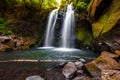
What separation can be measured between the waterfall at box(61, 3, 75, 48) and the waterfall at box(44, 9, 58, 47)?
1.06 metres

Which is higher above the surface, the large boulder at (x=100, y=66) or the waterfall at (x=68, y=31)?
the waterfall at (x=68, y=31)

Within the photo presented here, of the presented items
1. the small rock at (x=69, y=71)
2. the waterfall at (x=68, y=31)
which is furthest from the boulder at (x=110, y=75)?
the waterfall at (x=68, y=31)

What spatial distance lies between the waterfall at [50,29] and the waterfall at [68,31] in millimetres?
1059

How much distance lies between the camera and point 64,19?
17.9 metres

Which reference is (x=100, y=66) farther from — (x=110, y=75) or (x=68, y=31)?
(x=68, y=31)

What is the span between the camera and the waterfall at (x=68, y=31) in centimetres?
1654

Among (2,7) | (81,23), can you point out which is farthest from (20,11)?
(81,23)

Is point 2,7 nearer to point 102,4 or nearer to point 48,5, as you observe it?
point 48,5

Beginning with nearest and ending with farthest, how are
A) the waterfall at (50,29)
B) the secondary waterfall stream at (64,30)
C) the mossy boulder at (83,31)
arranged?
1. the mossy boulder at (83,31)
2. the secondary waterfall stream at (64,30)
3. the waterfall at (50,29)

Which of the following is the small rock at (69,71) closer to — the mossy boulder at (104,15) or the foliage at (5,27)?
the mossy boulder at (104,15)

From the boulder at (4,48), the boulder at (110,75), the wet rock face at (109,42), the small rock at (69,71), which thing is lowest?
the small rock at (69,71)

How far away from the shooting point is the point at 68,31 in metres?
17.1


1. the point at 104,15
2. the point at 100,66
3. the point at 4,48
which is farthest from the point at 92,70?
the point at 4,48

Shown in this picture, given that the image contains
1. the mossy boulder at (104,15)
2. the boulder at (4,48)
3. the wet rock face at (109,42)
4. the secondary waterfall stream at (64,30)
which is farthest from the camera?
the secondary waterfall stream at (64,30)
